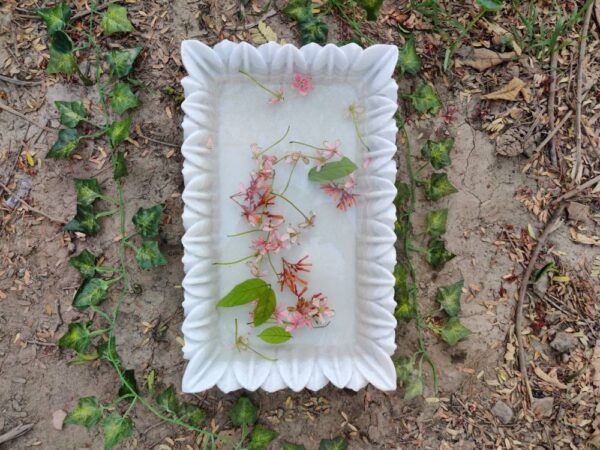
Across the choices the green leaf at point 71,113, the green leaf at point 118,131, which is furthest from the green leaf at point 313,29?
the green leaf at point 71,113

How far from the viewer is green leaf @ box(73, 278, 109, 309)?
1301mm

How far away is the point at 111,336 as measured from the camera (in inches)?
51.5

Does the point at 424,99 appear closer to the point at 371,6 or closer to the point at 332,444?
the point at 371,6

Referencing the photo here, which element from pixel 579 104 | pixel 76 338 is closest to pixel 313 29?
pixel 579 104

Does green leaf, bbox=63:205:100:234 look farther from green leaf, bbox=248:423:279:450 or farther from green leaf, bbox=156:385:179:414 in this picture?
green leaf, bbox=248:423:279:450

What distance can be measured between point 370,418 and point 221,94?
0.89 m

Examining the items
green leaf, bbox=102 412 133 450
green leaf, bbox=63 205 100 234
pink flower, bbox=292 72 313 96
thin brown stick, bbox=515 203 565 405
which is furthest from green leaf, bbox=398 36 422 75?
green leaf, bbox=102 412 133 450

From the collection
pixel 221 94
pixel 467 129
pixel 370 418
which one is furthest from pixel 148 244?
pixel 467 129

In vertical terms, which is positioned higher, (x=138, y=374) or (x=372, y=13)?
(x=372, y=13)

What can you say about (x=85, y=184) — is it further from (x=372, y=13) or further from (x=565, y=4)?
(x=565, y=4)

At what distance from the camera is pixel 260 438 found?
131 cm

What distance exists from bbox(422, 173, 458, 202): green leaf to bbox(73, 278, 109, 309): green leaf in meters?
0.85

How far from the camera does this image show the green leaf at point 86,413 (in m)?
1.27

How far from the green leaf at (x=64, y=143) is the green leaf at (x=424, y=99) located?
855 mm
